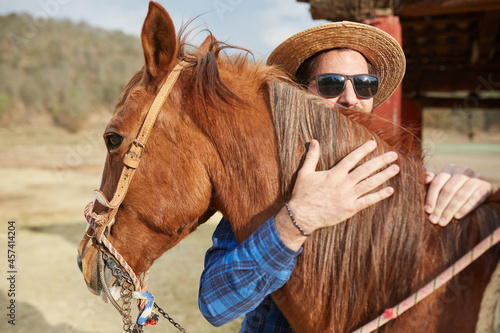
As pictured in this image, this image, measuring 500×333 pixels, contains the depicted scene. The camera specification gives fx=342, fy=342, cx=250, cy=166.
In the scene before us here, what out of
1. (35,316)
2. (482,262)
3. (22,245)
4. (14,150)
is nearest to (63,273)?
(35,316)

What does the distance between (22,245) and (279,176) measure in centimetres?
746

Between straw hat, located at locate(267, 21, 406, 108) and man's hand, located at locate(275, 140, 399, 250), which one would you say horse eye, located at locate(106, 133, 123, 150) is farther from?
straw hat, located at locate(267, 21, 406, 108)

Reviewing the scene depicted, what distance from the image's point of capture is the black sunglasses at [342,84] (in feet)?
5.59

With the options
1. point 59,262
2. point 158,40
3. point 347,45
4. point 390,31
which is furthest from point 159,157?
point 59,262

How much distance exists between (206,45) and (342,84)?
0.71 m

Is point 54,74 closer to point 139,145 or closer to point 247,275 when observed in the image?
point 139,145

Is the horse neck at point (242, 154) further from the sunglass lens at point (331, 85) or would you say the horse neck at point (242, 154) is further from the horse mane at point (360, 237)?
the sunglass lens at point (331, 85)

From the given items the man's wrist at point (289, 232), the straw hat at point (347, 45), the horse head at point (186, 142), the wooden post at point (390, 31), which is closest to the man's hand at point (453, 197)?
the man's wrist at point (289, 232)

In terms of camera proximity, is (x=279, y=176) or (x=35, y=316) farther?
(x=35, y=316)

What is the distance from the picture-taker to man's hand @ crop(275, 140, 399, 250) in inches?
41.3

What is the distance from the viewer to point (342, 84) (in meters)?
1.71

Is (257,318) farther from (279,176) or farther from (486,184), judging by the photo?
(486,184)

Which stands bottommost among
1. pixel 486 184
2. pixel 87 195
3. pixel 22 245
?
pixel 87 195

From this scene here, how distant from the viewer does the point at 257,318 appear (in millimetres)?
1576
